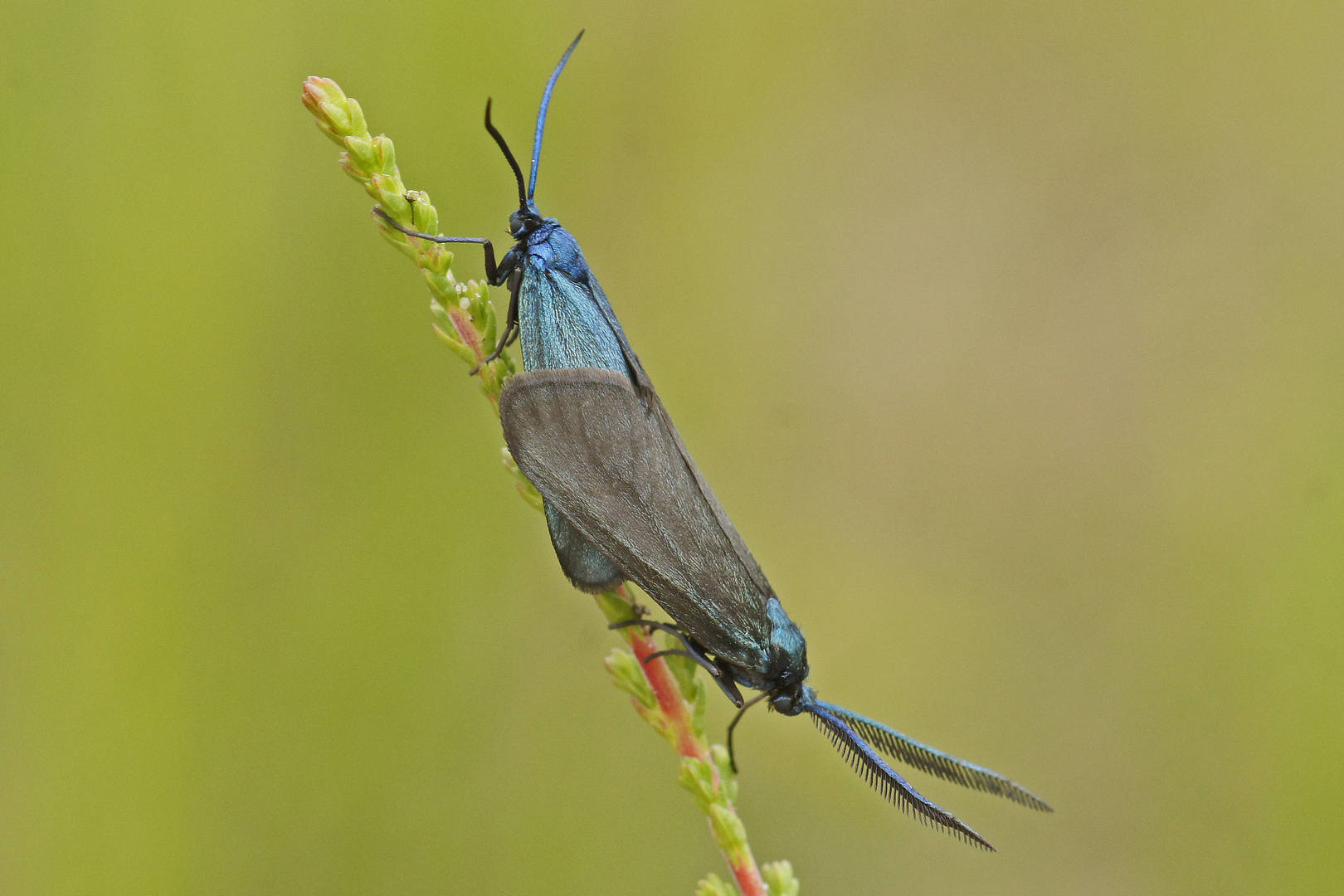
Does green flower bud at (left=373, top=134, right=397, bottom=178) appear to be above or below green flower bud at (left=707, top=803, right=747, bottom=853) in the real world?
above

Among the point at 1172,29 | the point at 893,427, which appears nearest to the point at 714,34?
the point at 893,427

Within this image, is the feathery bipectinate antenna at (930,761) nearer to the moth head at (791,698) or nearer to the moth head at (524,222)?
the moth head at (791,698)

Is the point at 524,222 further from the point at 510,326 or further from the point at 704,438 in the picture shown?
the point at 704,438

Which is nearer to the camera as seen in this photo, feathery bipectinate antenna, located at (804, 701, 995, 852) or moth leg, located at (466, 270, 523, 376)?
feathery bipectinate antenna, located at (804, 701, 995, 852)

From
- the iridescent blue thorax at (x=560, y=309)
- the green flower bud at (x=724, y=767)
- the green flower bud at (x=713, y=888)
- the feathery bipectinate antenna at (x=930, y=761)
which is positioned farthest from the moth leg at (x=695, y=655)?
the iridescent blue thorax at (x=560, y=309)

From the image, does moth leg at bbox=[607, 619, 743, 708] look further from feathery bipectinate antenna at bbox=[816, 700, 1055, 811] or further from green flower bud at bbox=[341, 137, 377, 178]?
green flower bud at bbox=[341, 137, 377, 178]

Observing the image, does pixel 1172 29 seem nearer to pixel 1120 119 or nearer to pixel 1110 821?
pixel 1120 119

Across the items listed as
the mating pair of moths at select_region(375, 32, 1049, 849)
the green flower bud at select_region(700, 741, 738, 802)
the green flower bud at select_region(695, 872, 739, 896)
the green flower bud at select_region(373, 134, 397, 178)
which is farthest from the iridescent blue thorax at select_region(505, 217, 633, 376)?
the green flower bud at select_region(695, 872, 739, 896)
